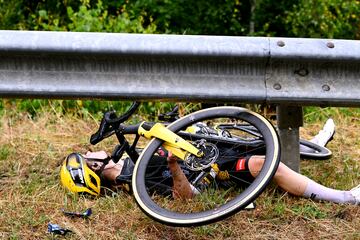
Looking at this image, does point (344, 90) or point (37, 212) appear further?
point (37, 212)

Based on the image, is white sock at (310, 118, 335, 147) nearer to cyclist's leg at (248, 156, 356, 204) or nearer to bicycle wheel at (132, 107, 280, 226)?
bicycle wheel at (132, 107, 280, 226)

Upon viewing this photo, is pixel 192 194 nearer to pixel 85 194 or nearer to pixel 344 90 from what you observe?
pixel 85 194

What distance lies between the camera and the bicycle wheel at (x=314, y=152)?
4699 millimetres

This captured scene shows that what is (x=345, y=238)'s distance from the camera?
350cm

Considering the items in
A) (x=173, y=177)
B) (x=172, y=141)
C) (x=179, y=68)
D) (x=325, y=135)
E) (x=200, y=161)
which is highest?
(x=179, y=68)

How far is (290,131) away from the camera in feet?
13.6

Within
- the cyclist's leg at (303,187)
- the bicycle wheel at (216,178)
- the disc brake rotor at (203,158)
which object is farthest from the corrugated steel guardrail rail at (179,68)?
the cyclist's leg at (303,187)

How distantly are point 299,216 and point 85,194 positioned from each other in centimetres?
134

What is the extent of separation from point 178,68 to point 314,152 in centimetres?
154

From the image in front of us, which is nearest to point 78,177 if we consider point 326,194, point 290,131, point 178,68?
point 178,68

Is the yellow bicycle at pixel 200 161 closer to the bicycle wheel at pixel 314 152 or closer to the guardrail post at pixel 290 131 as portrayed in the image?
the guardrail post at pixel 290 131

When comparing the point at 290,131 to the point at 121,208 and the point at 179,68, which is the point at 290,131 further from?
the point at 121,208

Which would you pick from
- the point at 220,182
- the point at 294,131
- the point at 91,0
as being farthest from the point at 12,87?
the point at 91,0

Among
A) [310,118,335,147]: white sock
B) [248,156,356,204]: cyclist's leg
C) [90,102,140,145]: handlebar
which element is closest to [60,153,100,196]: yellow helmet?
[90,102,140,145]: handlebar
